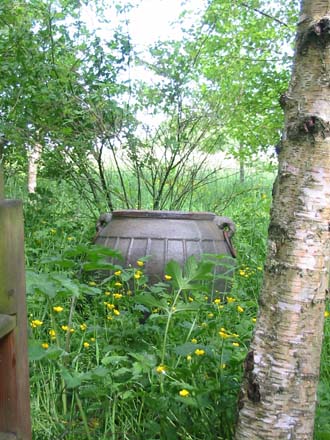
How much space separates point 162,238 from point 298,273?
2.05 m

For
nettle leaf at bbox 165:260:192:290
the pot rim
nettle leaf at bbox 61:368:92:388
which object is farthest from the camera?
the pot rim

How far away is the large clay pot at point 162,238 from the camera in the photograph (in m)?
3.37

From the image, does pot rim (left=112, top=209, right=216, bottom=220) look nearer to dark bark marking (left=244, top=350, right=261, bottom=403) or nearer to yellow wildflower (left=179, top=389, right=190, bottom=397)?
yellow wildflower (left=179, top=389, right=190, bottom=397)

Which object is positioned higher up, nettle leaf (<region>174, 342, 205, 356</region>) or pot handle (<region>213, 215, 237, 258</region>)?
pot handle (<region>213, 215, 237, 258</region>)

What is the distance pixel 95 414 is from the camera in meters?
1.87

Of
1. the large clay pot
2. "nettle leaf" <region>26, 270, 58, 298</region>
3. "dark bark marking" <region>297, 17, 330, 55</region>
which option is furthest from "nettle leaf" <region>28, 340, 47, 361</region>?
the large clay pot

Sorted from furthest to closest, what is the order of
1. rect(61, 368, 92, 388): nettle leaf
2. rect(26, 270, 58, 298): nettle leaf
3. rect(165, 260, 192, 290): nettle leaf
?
rect(165, 260, 192, 290): nettle leaf < rect(26, 270, 58, 298): nettle leaf < rect(61, 368, 92, 388): nettle leaf

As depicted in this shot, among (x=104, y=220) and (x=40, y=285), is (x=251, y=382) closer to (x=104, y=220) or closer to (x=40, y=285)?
(x=40, y=285)

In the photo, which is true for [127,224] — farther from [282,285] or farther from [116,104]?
[282,285]

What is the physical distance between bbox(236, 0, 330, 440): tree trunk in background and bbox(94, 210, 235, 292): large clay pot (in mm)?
1869

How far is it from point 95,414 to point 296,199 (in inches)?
37.4

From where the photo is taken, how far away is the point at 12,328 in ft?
3.97

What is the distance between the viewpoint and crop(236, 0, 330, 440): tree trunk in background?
55.2 inches

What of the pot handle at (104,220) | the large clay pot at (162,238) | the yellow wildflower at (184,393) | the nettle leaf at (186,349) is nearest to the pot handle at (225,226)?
the large clay pot at (162,238)
